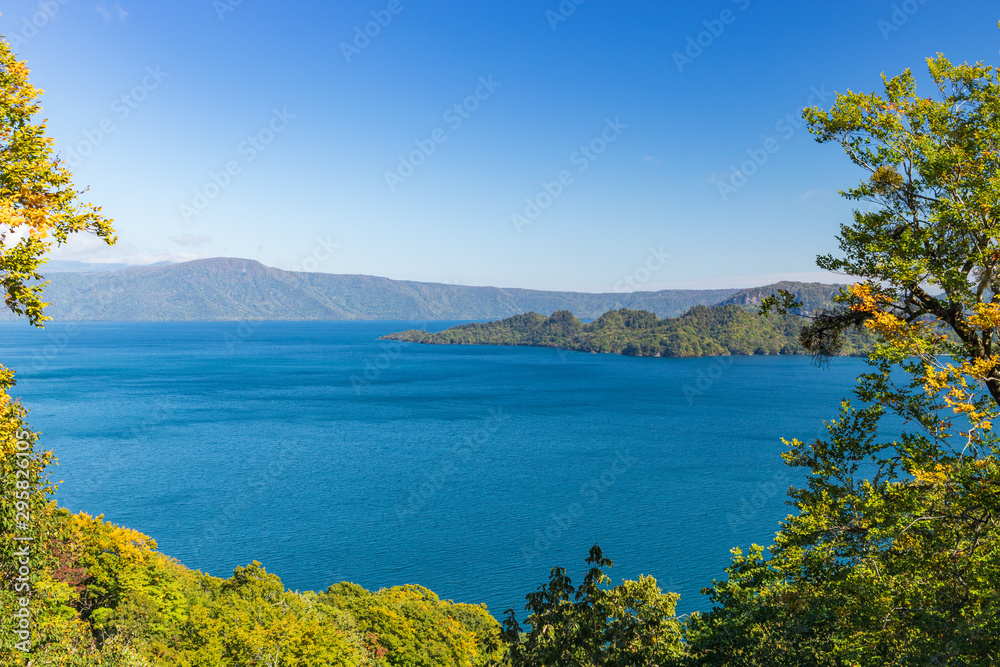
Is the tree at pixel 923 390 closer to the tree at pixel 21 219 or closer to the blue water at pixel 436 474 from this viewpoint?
the tree at pixel 21 219

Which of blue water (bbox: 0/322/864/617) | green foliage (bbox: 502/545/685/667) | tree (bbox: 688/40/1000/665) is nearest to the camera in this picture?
tree (bbox: 688/40/1000/665)

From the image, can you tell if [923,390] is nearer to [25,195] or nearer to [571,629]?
[571,629]

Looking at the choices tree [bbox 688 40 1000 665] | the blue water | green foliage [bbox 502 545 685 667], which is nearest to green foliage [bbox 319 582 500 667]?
the blue water

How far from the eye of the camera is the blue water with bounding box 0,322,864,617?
46656 millimetres

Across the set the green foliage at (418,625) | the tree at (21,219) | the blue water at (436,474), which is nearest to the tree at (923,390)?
the tree at (21,219)

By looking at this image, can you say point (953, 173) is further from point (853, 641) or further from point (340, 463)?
point (340, 463)

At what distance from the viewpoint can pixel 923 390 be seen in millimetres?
7520

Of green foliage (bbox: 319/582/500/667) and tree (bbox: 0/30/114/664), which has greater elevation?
tree (bbox: 0/30/114/664)

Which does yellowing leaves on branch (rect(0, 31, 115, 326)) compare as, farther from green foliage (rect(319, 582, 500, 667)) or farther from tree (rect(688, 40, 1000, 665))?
green foliage (rect(319, 582, 500, 667))

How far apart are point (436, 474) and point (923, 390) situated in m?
65.1

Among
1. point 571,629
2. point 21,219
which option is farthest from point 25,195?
point 571,629

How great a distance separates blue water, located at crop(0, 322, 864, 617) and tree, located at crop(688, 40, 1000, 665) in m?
34.6

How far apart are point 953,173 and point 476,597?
1580 inches

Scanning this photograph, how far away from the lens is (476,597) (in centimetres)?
4072
